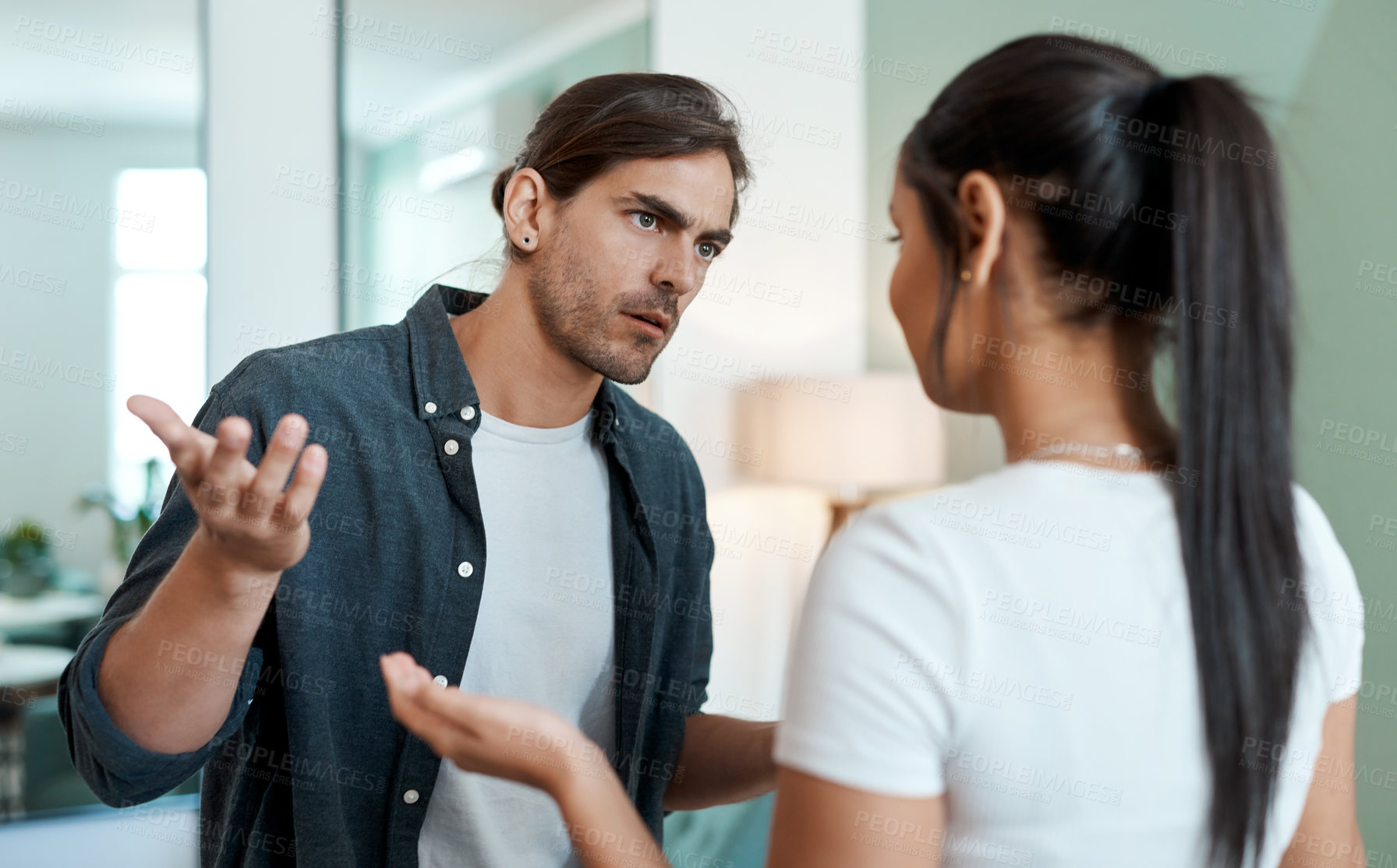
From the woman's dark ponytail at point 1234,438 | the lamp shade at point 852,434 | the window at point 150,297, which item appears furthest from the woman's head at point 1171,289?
the window at point 150,297

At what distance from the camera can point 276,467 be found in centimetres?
73

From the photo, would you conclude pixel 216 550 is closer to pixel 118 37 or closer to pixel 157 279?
pixel 157 279

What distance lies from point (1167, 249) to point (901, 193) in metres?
0.18

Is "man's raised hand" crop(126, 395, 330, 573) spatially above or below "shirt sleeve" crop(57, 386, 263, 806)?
above

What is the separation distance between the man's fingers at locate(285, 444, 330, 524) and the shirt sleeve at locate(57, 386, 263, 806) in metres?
0.35

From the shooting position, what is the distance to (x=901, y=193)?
72cm

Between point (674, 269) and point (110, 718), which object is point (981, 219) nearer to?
point (674, 269)

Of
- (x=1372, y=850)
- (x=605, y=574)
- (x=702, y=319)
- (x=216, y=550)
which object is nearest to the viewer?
(x=216, y=550)

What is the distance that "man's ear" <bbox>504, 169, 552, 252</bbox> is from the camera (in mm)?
1438

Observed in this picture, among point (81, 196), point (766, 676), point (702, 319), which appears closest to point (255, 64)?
point (81, 196)

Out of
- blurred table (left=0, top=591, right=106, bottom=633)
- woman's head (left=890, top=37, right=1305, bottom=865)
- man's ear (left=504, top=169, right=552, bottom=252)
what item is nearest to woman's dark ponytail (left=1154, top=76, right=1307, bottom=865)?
woman's head (left=890, top=37, right=1305, bottom=865)

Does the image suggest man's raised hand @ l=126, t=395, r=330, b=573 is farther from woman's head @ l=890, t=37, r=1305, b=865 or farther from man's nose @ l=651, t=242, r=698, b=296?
man's nose @ l=651, t=242, r=698, b=296

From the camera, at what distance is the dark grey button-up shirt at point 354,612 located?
1.10 m

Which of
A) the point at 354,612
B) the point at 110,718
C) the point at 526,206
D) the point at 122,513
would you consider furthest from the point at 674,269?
the point at 122,513
